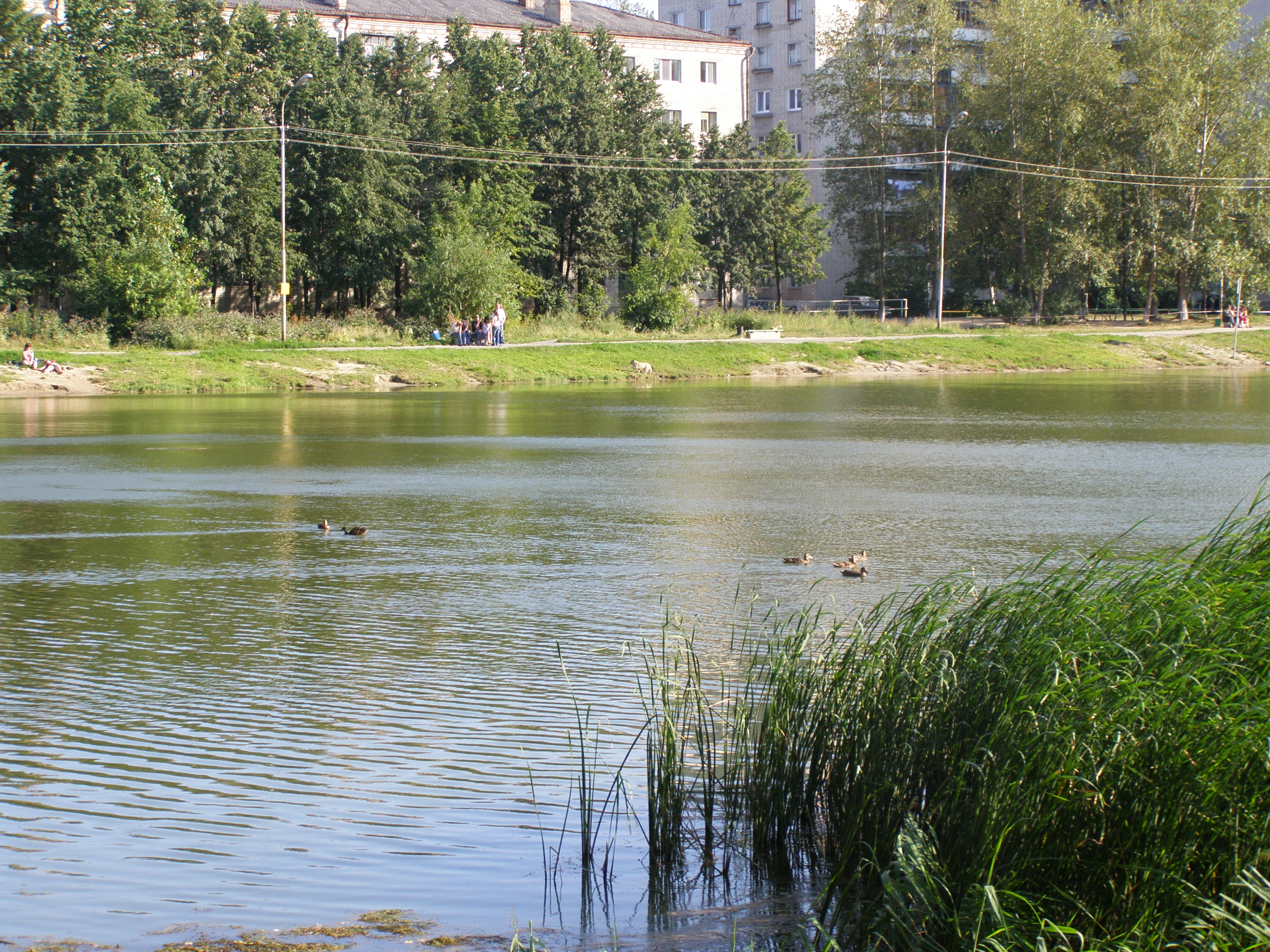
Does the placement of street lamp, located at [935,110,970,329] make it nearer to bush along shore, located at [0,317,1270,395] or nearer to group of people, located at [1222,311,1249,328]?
bush along shore, located at [0,317,1270,395]

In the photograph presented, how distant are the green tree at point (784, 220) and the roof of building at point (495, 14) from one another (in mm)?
12391

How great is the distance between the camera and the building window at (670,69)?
87688 millimetres

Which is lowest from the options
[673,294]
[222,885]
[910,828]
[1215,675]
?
[222,885]

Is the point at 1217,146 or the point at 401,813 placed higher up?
the point at 1217,146

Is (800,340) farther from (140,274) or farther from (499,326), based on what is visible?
(140,274)

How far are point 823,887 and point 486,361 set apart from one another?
4447cm

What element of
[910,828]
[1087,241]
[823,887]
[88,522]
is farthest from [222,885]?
[1087,241]

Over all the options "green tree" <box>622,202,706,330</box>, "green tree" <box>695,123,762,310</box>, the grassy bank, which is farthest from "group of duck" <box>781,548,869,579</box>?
"green tree" <box>695,123,762,310</box>

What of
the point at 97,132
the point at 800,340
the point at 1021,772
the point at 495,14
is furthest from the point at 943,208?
the point at 1021,772

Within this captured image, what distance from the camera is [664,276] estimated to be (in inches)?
2603

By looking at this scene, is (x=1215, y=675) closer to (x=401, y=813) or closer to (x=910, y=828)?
(x=910, y=828)

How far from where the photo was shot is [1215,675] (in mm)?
5832

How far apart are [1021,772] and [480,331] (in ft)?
170

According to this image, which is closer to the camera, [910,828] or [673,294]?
[910,828]
